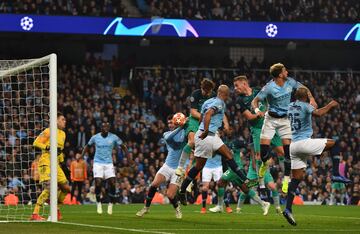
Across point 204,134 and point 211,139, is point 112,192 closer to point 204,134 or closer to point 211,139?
point 211,139

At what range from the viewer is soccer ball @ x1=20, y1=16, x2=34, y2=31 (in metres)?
39.7

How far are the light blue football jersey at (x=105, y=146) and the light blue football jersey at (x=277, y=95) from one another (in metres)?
5.44

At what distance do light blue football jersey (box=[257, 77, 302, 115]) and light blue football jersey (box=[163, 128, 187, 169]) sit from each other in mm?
1831

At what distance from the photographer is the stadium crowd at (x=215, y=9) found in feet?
133

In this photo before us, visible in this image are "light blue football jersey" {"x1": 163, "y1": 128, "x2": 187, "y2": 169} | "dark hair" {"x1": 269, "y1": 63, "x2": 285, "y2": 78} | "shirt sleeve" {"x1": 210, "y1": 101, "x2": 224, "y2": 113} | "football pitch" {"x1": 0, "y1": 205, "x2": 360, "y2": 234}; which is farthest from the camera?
"light blue football jersey" {"x1": 163, "y1": 128, "x2": 187, "y2": 169}

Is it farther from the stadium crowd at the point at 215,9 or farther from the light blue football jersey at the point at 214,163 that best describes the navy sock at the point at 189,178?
the stadium crowd at the point at 215,9

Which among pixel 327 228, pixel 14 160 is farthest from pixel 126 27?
pixel 327 228

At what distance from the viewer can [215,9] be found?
43938 millimetres

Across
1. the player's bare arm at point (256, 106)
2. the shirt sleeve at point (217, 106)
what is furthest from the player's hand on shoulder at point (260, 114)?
the shirt sleeve at point (217, 106)

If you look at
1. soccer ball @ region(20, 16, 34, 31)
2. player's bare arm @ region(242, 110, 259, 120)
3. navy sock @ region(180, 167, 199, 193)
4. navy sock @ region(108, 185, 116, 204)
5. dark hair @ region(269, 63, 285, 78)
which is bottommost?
navy sock @ region(108, 185, 116, 204)

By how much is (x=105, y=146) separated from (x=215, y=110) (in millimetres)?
6751

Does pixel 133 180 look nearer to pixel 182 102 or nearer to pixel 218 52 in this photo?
pixel 182 102

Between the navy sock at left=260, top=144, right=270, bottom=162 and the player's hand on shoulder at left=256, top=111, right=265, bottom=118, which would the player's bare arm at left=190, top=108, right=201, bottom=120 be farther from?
the navy sock at left=260, top=144, right=270, bottom=162

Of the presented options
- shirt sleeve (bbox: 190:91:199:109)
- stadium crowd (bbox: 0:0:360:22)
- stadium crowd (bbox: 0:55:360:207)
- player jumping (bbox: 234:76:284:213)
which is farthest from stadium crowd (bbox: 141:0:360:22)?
shirt sleeve (bbox: 190:91:199:109)
